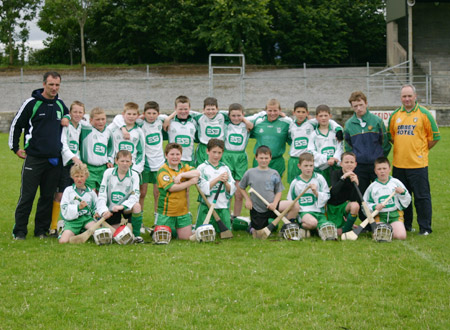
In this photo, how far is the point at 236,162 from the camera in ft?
25.7

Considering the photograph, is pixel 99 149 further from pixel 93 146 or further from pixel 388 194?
pixel 388 194

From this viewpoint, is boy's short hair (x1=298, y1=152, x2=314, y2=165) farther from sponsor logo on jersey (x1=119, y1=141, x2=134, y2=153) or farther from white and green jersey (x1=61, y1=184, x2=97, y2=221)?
white and green jersey (x1=61, y1=184, x2=97, y2=221)

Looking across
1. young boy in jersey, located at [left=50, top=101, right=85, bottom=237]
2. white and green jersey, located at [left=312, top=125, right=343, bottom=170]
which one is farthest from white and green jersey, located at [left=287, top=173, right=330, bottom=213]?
young boy in jersey, located at [left=50, top=101, right=85, bottom=237]

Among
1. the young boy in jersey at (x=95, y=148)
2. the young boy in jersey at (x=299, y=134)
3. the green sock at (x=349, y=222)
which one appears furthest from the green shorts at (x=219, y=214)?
the green sock at (x=349, y=222)

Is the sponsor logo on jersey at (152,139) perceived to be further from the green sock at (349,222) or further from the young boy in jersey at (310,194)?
the green sock at (349,222)

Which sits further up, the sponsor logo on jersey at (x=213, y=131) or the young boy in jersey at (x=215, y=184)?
the sponsor logo on jersey at (x=213, y=131)

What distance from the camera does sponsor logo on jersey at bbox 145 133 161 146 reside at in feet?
25.7

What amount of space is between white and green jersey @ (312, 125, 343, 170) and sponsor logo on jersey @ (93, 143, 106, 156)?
116 inches

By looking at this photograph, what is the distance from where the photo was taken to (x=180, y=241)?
22.1 ft

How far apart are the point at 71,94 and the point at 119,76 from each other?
4359mm

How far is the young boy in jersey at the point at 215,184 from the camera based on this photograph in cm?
698

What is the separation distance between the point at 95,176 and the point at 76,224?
84 centimetres

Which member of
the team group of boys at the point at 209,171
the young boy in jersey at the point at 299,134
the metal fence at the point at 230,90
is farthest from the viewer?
the metal fence at the point at 230,90

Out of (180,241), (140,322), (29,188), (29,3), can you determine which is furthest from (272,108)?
(29,3)
